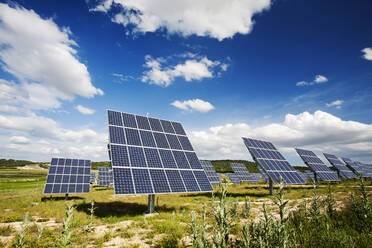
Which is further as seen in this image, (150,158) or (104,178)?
(104,178)

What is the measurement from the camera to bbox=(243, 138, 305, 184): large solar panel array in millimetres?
21438

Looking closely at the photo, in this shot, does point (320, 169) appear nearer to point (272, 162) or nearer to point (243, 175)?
point (272, 162)

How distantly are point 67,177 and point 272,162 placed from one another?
27000mm

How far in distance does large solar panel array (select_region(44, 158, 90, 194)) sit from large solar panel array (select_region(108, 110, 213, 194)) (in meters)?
12.7

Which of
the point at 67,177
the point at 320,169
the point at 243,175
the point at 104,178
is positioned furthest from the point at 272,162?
the point at 104,178

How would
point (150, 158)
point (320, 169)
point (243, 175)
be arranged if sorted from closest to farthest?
point (150, 158) → point (320, 169) → point (243, 175)

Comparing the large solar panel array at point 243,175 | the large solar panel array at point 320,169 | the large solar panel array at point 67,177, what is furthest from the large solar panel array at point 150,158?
the large solar panel array at point 243,175

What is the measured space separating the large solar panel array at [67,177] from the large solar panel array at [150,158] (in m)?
12.7

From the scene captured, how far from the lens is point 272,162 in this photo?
24.3m

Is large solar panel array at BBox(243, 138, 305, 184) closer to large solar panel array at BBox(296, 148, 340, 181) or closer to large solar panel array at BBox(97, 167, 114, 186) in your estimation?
large solar panel array at BBox(296, 148, 340, 181)

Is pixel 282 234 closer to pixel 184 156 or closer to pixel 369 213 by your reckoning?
pixel 369 213

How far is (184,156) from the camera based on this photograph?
1656 cm

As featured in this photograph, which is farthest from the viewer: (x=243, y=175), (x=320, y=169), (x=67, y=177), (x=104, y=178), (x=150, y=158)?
(x=243, y=175)

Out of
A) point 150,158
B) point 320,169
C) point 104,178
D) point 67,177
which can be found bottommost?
point 104,178
